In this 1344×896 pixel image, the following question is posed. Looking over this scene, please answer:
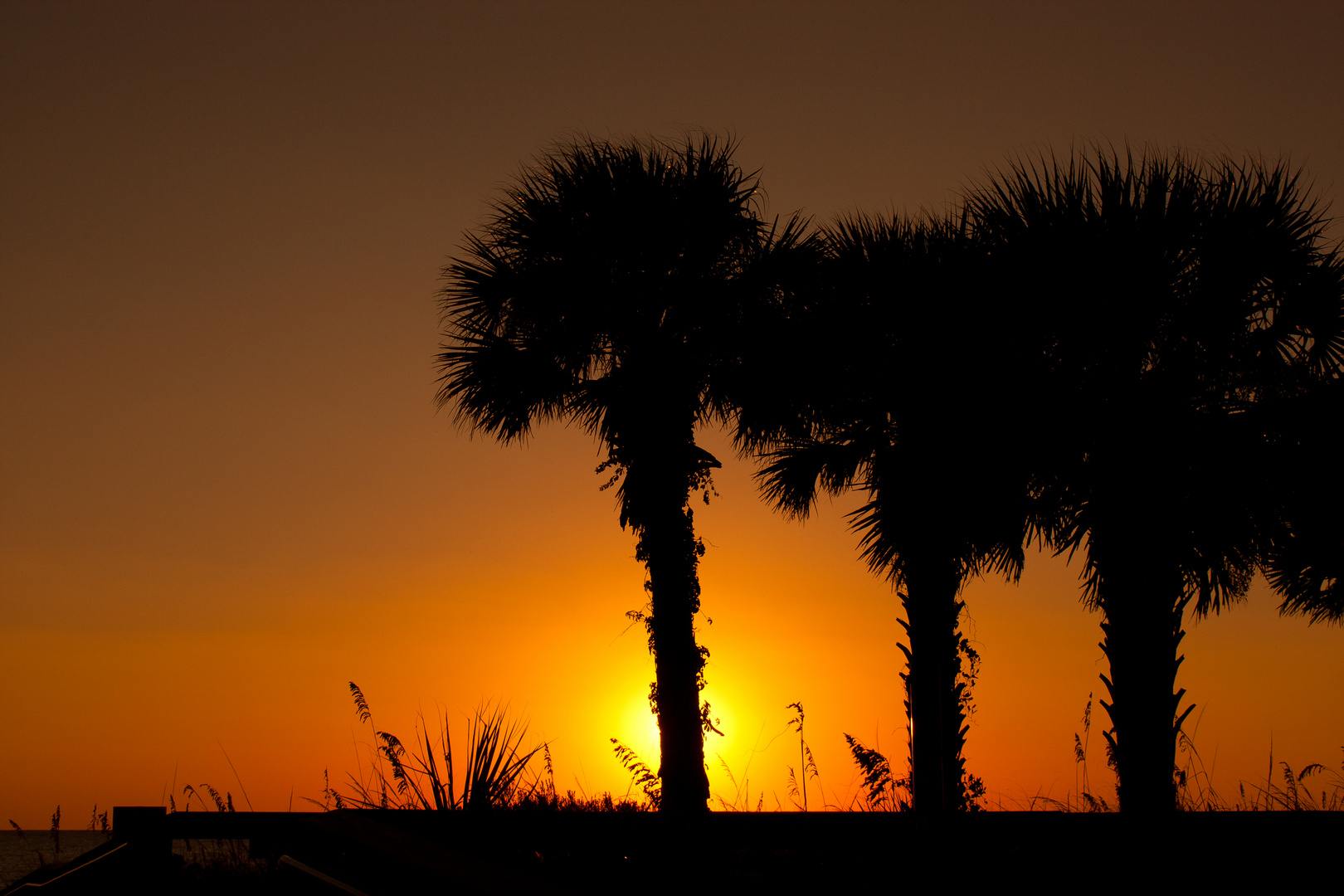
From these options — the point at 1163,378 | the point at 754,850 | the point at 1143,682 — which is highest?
the point at 1163,378

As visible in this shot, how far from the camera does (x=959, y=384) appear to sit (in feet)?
38.8

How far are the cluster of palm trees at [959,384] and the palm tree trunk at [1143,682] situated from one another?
0.03 meters

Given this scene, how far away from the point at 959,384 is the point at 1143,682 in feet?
12.7

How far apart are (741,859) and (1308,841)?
3653 mm

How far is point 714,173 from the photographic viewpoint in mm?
13984

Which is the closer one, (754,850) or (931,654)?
(754,850)

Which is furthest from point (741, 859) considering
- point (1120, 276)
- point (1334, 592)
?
point (1334, 592)

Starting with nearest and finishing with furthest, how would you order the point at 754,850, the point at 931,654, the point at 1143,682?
the point at 754,850
the point at 1143,682
the point at 931,654

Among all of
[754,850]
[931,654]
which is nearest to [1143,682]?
[931,654]

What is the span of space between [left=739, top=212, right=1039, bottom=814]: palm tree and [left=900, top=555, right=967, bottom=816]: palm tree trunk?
0.02 m

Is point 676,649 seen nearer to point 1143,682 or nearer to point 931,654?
point 931,654

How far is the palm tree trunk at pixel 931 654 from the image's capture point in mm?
11922

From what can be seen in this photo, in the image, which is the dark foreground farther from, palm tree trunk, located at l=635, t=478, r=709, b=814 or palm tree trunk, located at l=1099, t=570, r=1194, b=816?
palm tree trunk, located at l=635, t=478, r=709, b=814

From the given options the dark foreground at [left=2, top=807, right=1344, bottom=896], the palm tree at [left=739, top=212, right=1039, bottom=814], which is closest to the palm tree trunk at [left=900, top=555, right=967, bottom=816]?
the palm tree at [left=739, top=212, right=1039, bottom=814]
